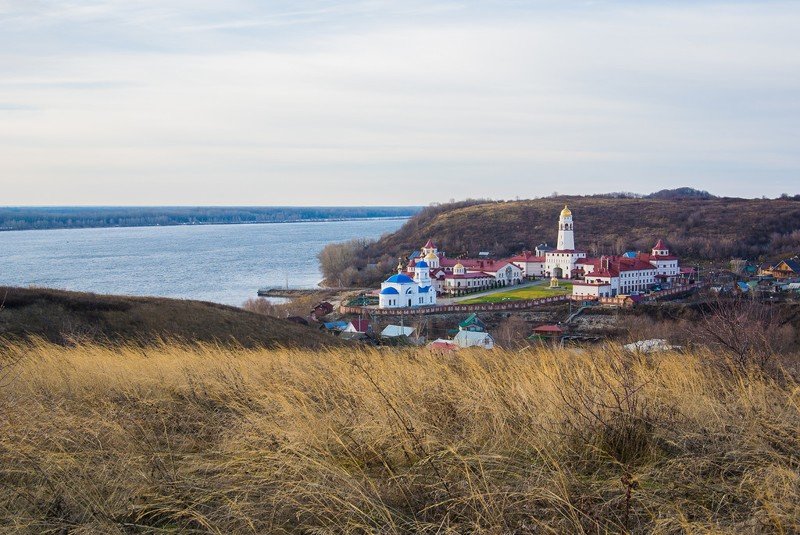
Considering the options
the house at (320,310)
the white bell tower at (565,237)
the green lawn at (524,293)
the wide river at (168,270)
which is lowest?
the house at (320,310)

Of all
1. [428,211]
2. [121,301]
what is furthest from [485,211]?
[121,301]

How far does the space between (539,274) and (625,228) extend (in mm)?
35528

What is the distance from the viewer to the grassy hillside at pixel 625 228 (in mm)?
82625

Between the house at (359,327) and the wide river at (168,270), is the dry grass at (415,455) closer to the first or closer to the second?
the house at (359,327)

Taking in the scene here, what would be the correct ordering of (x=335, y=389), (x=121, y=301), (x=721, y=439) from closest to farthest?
1. (x=721, y=439)
2. (x=335, y=389)
3. (x=121, y=301)

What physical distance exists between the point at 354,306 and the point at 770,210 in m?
70.0

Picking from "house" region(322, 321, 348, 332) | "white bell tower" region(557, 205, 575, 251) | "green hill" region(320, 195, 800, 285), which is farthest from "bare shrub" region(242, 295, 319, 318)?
"white bell tower" region(557, 205, 575, 251)

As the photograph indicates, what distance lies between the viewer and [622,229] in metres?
98.7

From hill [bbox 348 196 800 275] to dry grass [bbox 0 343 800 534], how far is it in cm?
7066

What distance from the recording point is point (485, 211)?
114 metres

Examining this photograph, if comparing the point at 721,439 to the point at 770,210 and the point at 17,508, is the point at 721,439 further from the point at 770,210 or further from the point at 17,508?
the point at 770,210

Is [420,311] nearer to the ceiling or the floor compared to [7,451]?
nearer to the floor

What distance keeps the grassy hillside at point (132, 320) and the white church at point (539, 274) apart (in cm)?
2942

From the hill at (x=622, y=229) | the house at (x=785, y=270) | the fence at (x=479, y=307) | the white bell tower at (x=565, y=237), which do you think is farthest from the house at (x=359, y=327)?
the house at (x=785, y=270)
